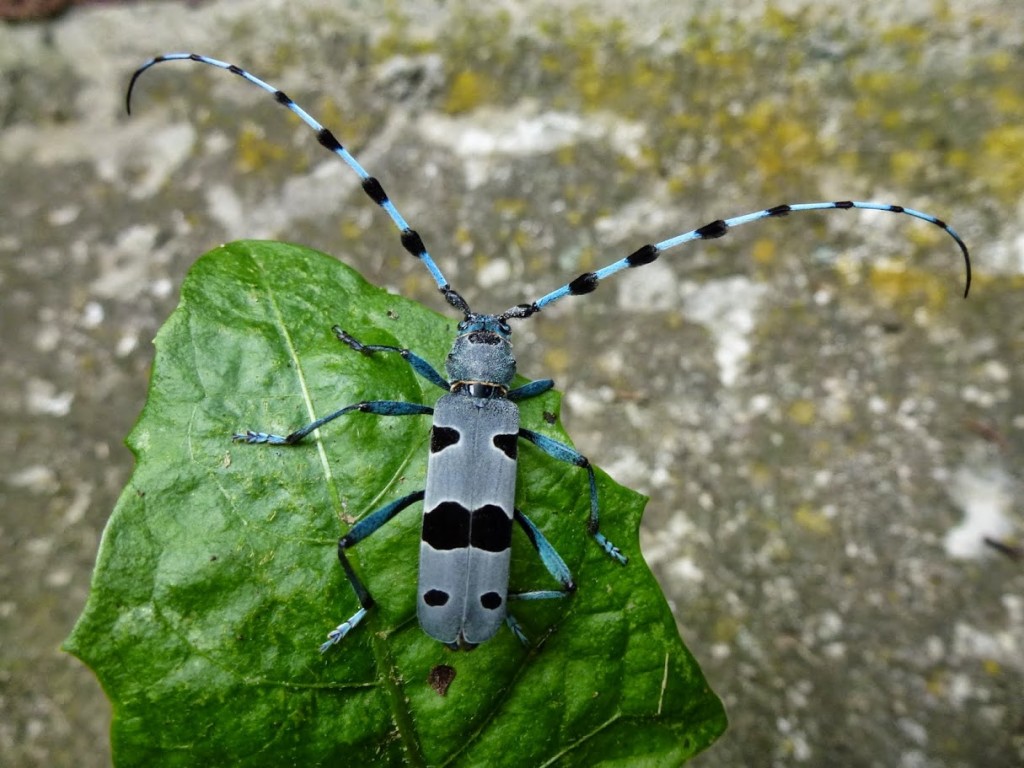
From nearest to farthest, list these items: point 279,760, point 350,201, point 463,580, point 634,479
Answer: point 279,760 → point 463,580 → point 634,479 → point 350,201

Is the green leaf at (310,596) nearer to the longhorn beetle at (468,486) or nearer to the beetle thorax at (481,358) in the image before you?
the longhorn beetle at (468,486)

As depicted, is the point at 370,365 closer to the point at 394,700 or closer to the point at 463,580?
the point at 463,580

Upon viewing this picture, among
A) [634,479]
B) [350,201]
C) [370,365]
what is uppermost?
[370,365]

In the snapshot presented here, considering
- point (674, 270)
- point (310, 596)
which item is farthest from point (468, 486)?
point (674, 270)

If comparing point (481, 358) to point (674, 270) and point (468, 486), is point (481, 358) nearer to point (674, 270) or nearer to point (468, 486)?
point (468, 486)

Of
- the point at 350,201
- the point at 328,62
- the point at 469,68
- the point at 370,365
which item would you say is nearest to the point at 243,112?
the point at 328,62
